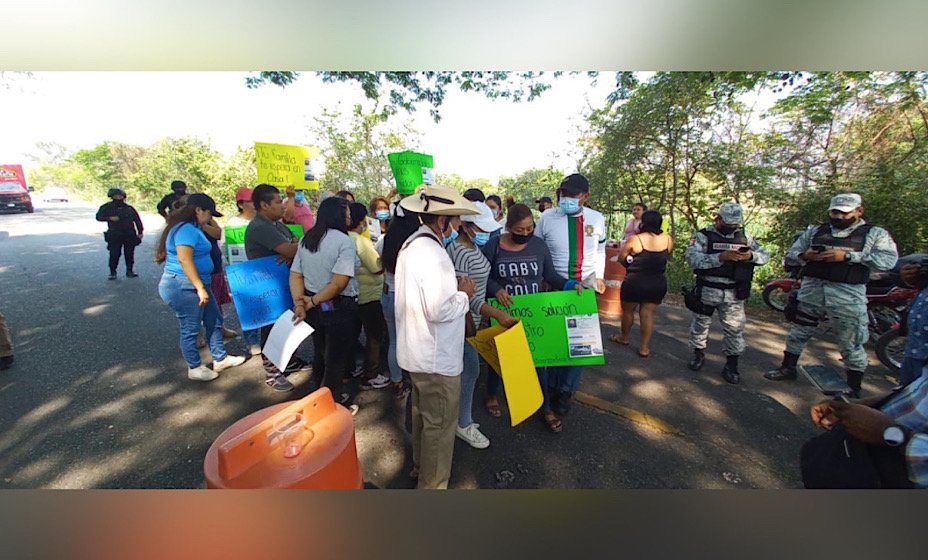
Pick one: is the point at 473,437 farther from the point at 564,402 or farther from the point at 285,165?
the point at 285,165

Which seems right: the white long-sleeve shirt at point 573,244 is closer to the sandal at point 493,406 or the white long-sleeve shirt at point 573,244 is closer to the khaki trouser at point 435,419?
the sandal at point 493,406

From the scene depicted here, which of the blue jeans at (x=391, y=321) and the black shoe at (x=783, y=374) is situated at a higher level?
the blue jeans at (x=391, y=321)

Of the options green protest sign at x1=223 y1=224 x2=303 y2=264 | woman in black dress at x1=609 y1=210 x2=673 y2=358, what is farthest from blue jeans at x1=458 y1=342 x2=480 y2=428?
green protest sign at x1=223 y1=224 x2=303 y2=264

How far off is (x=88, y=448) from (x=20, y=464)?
1.05ft

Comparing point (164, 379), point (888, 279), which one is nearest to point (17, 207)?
point (164, 379)

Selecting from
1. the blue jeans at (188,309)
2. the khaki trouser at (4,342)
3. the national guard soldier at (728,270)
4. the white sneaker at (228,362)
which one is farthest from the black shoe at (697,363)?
the khaki trouser at (4,342)

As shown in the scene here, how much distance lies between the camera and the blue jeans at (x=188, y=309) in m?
3.00

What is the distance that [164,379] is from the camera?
332cm

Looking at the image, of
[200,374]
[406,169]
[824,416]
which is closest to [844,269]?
[824,416]

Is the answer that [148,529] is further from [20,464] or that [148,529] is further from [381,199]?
[381,199]

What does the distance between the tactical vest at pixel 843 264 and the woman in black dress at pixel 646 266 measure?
3.66ft

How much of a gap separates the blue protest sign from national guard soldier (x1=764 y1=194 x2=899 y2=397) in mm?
4511

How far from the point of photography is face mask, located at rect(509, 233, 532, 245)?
2.52 m

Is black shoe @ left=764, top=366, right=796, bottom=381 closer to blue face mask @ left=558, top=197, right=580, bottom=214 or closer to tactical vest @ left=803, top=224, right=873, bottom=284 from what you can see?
tactical vest @ left=803, top=224, right=873, bottom=284
